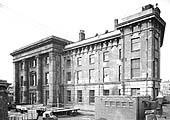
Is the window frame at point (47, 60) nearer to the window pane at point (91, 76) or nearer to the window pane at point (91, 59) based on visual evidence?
the window pane at point (91, 59)

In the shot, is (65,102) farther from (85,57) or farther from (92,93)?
(85,57)

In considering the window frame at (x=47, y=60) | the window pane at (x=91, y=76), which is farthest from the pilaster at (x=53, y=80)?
the window pane at (x=91, y=76)

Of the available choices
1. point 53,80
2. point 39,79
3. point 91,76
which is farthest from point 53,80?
point 91,76

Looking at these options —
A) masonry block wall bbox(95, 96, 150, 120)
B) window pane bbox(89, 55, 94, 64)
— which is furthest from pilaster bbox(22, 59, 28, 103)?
masonry block wall bbox(95, 96, 150, 120)

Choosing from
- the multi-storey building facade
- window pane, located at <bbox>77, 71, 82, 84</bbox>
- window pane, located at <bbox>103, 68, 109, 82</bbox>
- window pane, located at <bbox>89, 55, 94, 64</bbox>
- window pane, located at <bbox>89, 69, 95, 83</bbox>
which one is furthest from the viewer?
window pane, located at <bbox>77, 71, 82, 84</bbox>

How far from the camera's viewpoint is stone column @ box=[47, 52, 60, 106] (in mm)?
32125

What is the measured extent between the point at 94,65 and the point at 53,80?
9.77 m

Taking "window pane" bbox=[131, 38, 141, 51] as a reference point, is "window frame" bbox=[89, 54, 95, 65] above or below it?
below

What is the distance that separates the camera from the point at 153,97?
1970 cm

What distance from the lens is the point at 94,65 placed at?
28.5 m

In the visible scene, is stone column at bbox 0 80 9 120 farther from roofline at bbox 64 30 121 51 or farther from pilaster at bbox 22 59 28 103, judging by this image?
pilaster at bbox 22 59 28 103

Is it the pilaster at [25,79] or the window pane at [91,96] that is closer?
the window pane at [91,96]

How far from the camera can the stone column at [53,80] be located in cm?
3212

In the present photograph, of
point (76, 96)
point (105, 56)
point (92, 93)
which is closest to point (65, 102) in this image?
point (76, 96)
